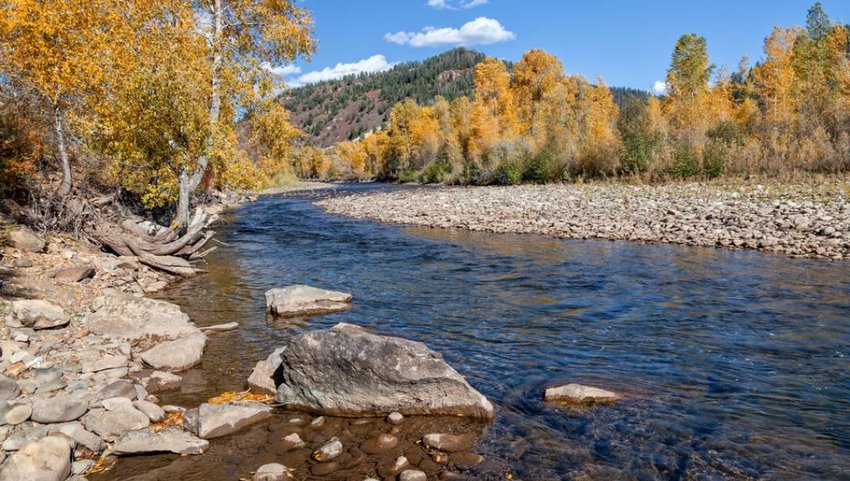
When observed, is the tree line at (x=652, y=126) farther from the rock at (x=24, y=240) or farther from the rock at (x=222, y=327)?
the rock at (x=24, y=240)

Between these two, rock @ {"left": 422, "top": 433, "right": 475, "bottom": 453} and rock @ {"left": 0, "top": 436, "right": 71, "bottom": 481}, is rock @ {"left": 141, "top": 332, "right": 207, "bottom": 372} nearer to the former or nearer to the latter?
rock @ {"left": 0, "top": 436, "right": 71, "bottom": 481}

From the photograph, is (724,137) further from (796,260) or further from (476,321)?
(476,321)

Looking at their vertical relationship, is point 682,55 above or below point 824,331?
above

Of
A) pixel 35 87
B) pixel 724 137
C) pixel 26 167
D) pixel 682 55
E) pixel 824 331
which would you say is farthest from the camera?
pixel 682 55

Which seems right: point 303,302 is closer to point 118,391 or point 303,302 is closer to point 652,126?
point 118,391

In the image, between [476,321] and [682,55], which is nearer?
[476,321]

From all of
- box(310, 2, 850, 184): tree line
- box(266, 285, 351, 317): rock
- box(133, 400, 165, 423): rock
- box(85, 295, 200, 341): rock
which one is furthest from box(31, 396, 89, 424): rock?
box(310, 2, 850, 184): tree line

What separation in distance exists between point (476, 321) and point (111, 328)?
21.3 ft

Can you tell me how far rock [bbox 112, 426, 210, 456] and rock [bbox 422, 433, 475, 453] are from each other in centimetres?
239

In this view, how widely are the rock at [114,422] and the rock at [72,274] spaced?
261 inches

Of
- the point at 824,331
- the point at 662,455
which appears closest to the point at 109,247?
the point at 662,455

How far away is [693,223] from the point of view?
20031 mm

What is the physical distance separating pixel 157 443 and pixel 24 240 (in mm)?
9782

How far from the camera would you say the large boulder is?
6.48m
